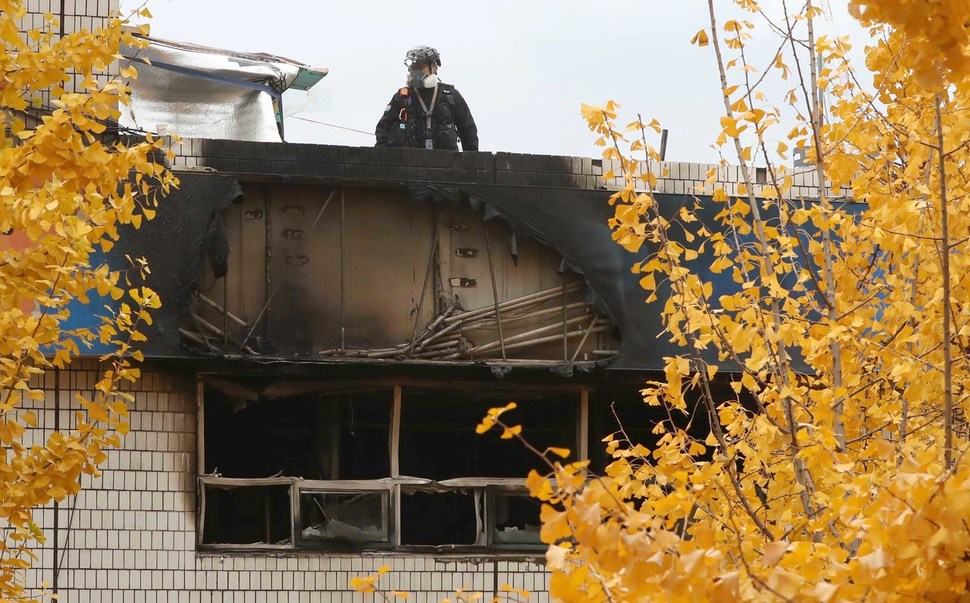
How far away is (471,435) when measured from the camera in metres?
11.7

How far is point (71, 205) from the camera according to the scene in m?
6.09

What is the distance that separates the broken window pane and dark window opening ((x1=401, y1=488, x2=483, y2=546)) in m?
0.54

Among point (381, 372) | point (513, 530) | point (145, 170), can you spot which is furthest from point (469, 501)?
point (145, 170)

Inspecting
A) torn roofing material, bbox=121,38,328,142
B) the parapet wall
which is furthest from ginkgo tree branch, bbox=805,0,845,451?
torn roofing material, bbox=121,38,328,142

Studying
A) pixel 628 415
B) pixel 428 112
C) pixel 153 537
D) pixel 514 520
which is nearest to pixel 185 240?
pixel 153 537

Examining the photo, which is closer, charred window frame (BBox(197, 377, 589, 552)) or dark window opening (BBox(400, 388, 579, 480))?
charred window frame (BBox(197, 377, 589, 552))

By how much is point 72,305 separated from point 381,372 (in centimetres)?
249

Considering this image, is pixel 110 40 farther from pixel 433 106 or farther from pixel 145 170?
pixel 433 106

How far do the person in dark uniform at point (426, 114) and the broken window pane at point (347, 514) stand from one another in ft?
10.0

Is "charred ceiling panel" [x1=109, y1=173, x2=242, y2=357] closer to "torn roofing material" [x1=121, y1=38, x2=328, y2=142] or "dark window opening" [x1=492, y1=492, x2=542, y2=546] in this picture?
"torn roofing material" [x1=121, y1=38, x2=328, y2=142]

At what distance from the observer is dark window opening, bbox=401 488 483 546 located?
11.4 meters

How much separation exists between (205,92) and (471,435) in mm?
3989

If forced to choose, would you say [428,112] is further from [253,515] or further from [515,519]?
[253,515]

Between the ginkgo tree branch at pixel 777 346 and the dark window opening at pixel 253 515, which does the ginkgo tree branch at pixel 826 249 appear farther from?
the dark window opening at pixel 253 515
